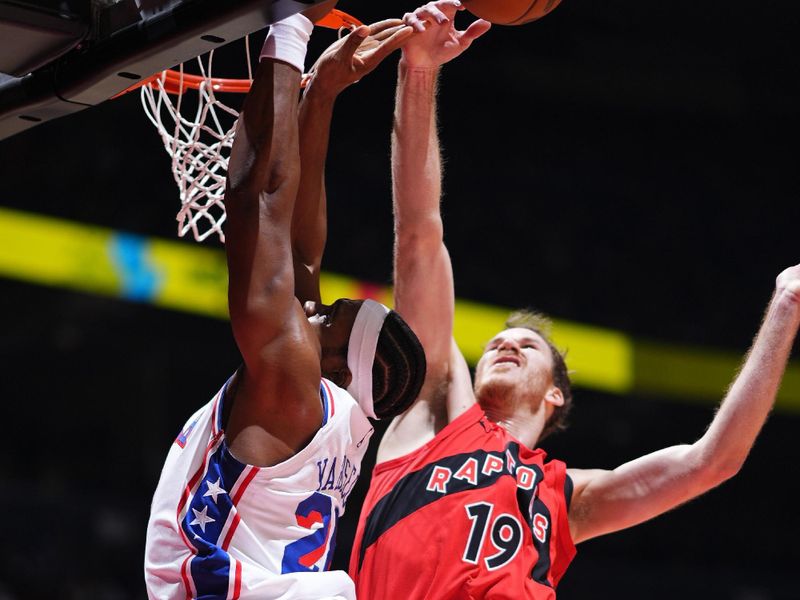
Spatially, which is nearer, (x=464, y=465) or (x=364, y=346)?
(x=364, y=346)

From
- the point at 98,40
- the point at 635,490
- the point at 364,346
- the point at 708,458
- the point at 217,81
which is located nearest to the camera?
the point at 98,40

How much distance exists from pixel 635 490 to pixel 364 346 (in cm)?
149

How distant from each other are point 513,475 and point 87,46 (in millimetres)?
1828

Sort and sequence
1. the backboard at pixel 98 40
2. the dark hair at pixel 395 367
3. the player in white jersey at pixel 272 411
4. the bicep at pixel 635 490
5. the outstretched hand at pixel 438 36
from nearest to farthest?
the backboard at pixel 98 40 → the player in white jersey at pixel 272 411 → the dark hair at pixel 395 367 → the outstretched hand at pixel 438 36 → the bicep at pixel 635 490


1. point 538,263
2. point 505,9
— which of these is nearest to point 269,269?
point 505,9

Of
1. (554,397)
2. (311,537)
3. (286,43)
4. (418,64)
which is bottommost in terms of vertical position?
(311,537)

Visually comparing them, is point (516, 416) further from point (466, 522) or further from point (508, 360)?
point (466, 522)

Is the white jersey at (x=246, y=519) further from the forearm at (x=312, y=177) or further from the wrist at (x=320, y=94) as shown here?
the wrist at (x=320, y=94)

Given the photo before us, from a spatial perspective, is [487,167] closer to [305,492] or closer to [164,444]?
[164,444]

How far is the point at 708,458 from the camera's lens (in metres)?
3.40

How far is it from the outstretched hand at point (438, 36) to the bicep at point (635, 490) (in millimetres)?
1390

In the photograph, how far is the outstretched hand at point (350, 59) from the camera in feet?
8.52

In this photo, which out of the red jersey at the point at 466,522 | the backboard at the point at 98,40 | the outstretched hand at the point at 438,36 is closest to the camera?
the backboard at the point at 98,40

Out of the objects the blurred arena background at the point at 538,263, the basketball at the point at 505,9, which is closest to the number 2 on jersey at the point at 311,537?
the basketball at the point at 505,9
